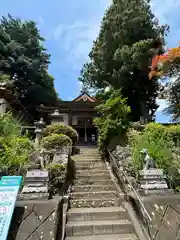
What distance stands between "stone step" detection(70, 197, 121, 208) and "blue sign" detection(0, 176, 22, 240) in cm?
171

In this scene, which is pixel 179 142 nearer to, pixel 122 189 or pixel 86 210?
pixel 122 189

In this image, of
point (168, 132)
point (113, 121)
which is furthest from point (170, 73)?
point (113, 121)

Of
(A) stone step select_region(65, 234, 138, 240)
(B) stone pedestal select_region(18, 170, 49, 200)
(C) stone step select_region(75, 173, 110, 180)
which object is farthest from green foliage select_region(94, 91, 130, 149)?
(A) stone step select_region(65, 234, 138, 240)

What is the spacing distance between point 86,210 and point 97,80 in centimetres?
1215

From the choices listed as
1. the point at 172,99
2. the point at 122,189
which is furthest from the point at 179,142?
the point at 172,99

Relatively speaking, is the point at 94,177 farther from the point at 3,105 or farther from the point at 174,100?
the point at 3,105

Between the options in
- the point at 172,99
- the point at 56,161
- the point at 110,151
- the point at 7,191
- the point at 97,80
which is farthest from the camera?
the point at 97,80

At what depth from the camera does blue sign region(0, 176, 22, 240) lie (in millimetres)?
3016

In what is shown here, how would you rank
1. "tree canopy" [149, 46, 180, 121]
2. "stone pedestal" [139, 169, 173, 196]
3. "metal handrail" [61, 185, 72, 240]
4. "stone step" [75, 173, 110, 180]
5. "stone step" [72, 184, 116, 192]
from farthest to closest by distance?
"tree canopy" [149, 46, 180, 121]
"stone step" [75, 173, 110, 180]
"stone step" [72, 184, 116, 192]
"stone pedestal" [139, 169, 173, 196]
"metal handrail" [61, 185, 72, 240]

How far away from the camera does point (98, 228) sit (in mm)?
3883

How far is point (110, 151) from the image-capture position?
764 cm

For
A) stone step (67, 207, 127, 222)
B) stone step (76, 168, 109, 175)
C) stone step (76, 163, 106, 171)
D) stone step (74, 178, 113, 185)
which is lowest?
stone step (67, 207, 127, 222)

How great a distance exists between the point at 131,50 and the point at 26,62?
282 inches

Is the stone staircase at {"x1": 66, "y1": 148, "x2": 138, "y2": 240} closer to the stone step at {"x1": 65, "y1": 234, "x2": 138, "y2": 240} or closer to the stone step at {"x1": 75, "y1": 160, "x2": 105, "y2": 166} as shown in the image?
the stone step at {"x1": 65, "y1": 234, "x2": 138, "y2": 240}
